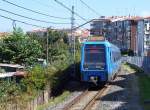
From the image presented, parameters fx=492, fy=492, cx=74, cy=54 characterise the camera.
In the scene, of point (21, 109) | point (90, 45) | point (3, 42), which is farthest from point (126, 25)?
point (21, 109)

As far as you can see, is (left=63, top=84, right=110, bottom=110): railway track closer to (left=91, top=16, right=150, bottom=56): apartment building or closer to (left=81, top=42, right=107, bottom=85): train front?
(left=81, top=42, right=107, bottom=85): train front

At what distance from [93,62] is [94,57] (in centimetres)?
33

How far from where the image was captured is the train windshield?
30.5 m

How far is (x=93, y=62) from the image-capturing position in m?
30.5

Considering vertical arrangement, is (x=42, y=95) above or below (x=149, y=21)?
below

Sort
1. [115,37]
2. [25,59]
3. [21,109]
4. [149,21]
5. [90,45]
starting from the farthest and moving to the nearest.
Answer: [115,37] → [149,21] → [25,59] → [90,45] → [21,109]

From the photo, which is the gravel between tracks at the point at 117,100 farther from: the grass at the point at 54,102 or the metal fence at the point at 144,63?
the metal fence at the point at 144,63

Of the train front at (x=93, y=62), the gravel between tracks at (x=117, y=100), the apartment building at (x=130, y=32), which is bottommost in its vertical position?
the gravel between tracks at (x=117, y=100)

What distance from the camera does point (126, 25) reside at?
493 ft

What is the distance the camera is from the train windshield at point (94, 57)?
30.5 metres

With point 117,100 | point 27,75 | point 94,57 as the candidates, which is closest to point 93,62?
point 94,57

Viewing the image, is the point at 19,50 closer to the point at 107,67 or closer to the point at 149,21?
the point at 107,67

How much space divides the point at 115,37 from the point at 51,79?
13463 centimetres

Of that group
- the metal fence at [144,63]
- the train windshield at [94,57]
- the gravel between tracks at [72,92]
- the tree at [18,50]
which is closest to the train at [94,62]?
the train windshield at [94,57]
